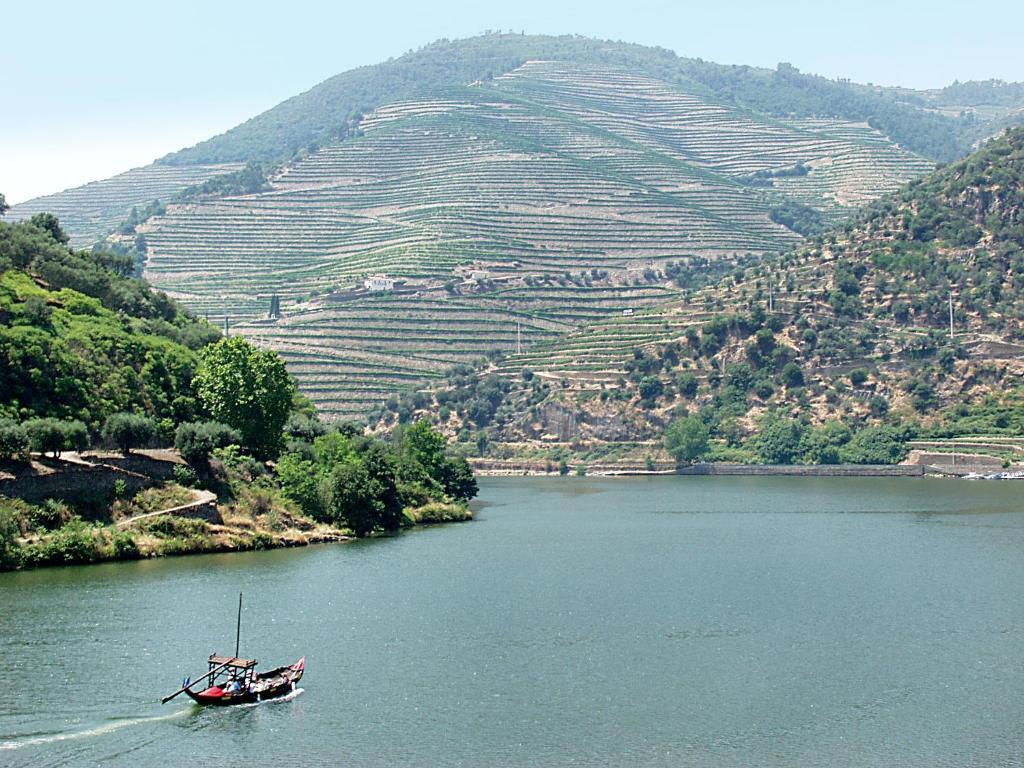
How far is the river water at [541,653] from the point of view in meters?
44.4

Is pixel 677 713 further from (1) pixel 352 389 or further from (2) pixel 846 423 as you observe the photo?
(1) pixel 352 389

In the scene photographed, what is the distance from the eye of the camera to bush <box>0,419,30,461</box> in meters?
71.2

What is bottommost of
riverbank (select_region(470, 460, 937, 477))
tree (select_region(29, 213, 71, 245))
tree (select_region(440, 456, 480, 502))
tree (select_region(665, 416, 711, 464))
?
riverbank (select_region(470, 460, 937, 477))

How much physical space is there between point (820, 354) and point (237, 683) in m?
122

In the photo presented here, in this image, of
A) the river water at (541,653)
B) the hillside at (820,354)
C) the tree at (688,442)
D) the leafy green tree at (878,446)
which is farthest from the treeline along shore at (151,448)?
the hillside at (820,354)

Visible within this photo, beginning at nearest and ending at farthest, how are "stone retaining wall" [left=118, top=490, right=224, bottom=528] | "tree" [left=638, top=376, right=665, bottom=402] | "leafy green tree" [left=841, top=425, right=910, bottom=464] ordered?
"stone retaining wall" [left=118, top=490, right=224, bottom=528] < "leafy green tree" [left=841, top=425, right=910, bottom=464] < "tree" [left=638, top=376, right=665, bottom=402]

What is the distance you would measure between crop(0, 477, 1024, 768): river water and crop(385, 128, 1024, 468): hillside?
7198 cm

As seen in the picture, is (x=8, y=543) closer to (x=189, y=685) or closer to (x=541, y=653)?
(x=189, y=685)

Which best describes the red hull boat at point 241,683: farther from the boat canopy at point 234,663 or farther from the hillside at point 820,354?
the hillside at point 820,354

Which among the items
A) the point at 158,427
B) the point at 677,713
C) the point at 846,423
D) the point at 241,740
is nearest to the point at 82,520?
the point at 158,427

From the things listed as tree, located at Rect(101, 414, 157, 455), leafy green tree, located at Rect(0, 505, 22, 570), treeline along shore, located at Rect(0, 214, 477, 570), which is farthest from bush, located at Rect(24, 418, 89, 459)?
leafy green tree, located at Rect(0, 505, 22, 570)

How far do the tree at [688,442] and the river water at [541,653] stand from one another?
68.7m

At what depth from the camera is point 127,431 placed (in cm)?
7862

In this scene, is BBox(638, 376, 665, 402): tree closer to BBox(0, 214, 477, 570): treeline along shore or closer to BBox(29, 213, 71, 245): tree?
BBox(0, 214, 477, 570): treeline along shore
